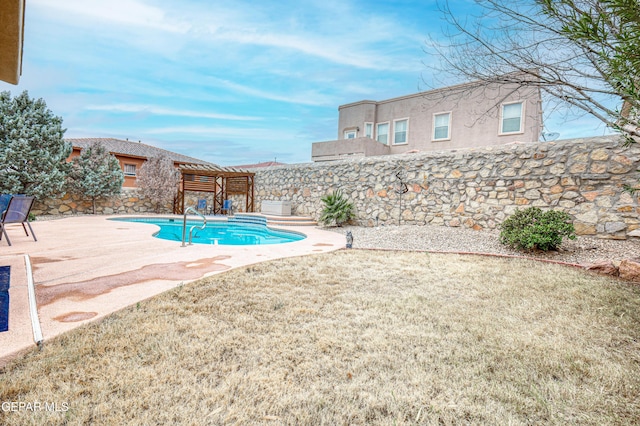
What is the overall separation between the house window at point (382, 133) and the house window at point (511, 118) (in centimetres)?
583

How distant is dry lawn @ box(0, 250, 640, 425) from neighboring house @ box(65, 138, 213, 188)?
56.5 feet

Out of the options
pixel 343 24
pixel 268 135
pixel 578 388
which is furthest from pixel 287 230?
pixel 268 135

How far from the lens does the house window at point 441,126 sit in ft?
49.5

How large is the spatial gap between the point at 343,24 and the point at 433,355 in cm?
902

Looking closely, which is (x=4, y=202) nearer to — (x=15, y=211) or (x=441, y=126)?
(x=15, y=211)

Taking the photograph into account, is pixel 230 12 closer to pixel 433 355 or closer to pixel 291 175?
pixel 291 175

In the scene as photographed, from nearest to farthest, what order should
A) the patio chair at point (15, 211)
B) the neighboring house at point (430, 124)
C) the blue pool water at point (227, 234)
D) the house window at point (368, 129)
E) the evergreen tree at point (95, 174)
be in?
1. the patio chair at point (15, 211)
2. the blue pool water at point (227, 234)
3. the neighboring house at point (430, 124)
4. the evergreen tree at point (95, 174)
5. the house window at point (368, 129)

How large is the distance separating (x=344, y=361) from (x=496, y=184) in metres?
7.39

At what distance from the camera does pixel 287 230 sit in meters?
10.7

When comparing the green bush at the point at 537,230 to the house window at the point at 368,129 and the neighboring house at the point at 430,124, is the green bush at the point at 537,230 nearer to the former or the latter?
the neighboring house at the point at 430,124

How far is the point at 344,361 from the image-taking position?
214 centimetres

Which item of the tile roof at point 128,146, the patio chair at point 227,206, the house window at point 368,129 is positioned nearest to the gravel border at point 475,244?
the patio chair at point 227,206

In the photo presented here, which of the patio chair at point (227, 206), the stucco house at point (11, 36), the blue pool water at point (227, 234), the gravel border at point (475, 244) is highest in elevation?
the stucco house at point (11, 36)

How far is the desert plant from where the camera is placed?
10.7 m
